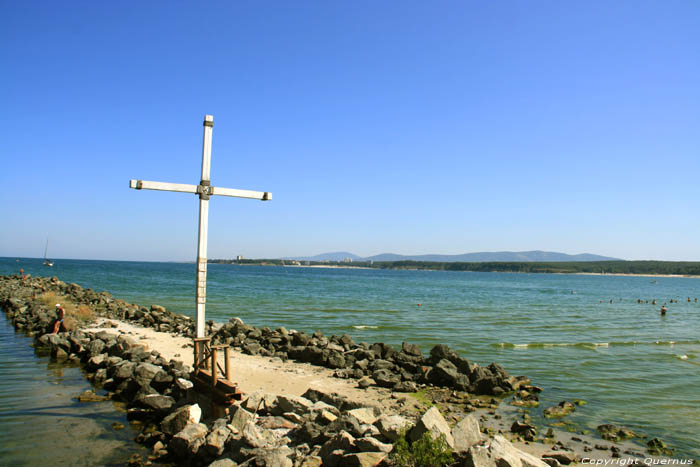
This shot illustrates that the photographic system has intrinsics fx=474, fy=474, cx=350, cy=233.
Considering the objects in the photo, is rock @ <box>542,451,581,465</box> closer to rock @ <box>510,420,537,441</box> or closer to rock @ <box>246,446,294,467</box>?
rock @ <box>510,420,537,441</box>

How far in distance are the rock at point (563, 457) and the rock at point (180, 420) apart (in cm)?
680

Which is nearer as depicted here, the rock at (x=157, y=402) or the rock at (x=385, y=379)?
the rock at (x=157, y=402)

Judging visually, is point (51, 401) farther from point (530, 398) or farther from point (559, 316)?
point (559, 316)

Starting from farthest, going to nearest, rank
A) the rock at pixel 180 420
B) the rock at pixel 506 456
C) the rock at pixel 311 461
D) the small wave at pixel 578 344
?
the small wave at pixel 578 344, the rock at pixel 180 420, the rock at pixel 311 461, the rock at pixel 506 456

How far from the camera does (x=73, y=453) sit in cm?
880

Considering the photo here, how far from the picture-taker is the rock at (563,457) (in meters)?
9.04

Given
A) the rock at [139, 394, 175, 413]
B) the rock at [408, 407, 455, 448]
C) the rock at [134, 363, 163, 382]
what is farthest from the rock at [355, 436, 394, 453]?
the rock at [134, 363, 163, 382]

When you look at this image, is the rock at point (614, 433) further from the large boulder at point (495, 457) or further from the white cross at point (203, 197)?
the white cross at point (203, 197)

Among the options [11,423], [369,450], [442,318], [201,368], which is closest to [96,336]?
[11,423]

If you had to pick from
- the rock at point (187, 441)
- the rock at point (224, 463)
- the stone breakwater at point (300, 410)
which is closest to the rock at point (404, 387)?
the stone breakwater at point (300, 410)

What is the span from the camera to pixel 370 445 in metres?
7.33

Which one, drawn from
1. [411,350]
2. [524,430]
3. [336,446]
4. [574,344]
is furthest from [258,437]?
[574,344]

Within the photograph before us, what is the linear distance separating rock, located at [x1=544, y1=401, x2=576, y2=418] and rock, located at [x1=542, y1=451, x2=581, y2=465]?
3.16 m

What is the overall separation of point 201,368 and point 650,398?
13.3m
